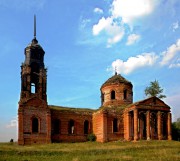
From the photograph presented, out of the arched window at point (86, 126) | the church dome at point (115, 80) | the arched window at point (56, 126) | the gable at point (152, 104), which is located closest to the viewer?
the gable at point (152, 104)

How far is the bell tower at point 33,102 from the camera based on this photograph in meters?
42.8

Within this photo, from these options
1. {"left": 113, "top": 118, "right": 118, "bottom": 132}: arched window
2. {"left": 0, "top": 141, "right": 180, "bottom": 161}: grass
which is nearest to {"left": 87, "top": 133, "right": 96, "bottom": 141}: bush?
{"left": 113, "top": 118, "right": 118, "bottom": 132}: arched window

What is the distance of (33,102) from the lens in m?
43.8

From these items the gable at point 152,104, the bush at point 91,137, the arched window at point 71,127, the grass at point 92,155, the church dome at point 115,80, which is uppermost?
the church dome at point 115,80

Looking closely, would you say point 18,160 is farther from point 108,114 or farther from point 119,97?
point 119,97

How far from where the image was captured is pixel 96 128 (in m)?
48.0

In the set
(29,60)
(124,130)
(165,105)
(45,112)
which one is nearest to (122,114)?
(124,130)

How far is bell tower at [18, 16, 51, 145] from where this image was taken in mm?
42750

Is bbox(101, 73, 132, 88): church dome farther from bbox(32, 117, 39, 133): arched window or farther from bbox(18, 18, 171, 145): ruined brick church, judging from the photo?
bbox(32, 117, 39, 133): arched window

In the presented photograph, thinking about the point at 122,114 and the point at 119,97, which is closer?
the point at 122,114

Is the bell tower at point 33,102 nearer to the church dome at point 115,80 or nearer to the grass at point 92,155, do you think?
the church dome at point 115,80

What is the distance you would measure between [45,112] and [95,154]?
51.7 ft

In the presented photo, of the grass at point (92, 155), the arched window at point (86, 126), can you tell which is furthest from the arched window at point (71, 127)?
the grass at point (92, 155)

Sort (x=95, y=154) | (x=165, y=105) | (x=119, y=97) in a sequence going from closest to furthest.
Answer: (x=95, y=154) → (x=165, y=105) → (x=119, y=97)
